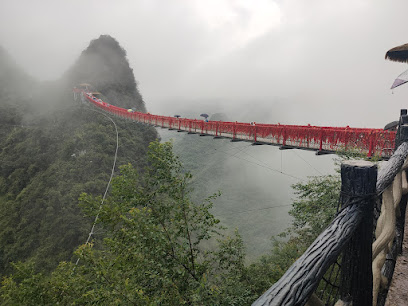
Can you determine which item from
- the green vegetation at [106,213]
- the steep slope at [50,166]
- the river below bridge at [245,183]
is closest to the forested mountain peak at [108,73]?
the green vegetation at [106,213]

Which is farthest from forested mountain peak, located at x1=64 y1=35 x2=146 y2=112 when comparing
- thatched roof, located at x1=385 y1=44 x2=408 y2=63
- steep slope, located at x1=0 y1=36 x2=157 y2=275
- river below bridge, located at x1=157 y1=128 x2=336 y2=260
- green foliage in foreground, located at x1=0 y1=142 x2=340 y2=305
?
green foliage in foreground, located at x1=0 y1=142 x2=340 y2=305

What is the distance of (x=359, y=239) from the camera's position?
3.54ft

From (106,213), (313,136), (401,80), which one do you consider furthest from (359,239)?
(401,80)

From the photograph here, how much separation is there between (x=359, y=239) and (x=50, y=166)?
35.4m

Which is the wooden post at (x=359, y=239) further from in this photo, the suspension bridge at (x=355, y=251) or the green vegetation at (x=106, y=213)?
the green vegetation at (x=106, y=213)

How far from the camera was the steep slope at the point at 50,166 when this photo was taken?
22.7 metres

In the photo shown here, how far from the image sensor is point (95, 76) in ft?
186

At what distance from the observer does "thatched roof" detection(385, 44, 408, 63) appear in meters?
9.44

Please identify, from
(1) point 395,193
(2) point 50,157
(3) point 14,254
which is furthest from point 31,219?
(1) point 395,193

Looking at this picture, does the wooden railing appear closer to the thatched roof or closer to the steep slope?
the thatched roof

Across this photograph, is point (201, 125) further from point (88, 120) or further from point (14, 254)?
point (88, 120)

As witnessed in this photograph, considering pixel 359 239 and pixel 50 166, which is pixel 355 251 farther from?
pixel 50 166

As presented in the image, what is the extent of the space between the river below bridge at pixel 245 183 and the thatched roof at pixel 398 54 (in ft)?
115

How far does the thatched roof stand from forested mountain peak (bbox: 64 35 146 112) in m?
51.1
